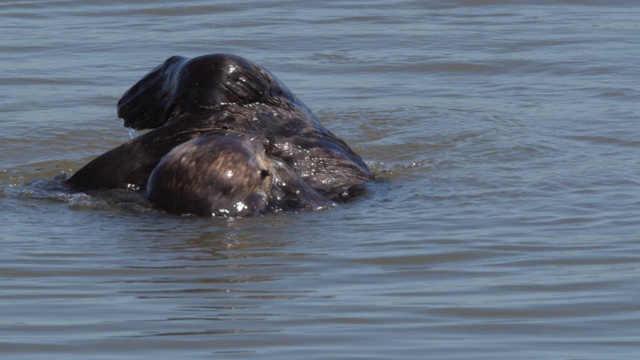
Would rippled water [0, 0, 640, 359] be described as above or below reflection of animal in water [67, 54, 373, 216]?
below

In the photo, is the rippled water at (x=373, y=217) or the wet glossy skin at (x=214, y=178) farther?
the wet glossy skin at (x=214, y=178)

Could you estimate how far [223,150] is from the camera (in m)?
6.83

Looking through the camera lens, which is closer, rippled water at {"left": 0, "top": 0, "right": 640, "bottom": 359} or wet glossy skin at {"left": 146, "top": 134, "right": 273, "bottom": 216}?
rippled water at {"left": 0, "top": 0, "right": 640, "bottom": 359}

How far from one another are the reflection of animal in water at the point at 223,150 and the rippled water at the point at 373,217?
13cm

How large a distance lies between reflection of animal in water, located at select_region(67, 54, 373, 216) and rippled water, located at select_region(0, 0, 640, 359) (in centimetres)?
13

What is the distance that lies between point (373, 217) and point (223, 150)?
0.91 metres

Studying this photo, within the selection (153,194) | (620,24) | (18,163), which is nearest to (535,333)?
(153,194)

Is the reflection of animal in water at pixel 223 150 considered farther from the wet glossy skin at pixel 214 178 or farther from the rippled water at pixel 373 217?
the rippled water at pixel 373 217

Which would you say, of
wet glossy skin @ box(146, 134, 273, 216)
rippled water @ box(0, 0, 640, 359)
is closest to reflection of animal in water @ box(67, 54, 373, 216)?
wet glossy skin @ box(146, 134, 273, 216)

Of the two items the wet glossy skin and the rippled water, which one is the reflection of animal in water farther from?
the rippled water

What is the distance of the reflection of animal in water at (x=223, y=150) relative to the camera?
6879 mm

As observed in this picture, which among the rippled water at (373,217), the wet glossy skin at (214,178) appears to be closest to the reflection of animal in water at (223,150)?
the wet glossy skin at (214,178)

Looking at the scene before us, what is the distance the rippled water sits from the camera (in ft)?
16.9

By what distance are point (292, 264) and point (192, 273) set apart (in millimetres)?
449
